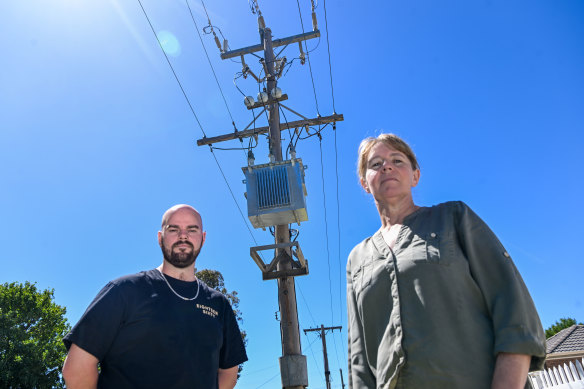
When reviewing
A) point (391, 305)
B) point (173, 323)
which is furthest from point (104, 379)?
point (391, 305)

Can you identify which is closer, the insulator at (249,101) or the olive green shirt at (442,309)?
the olive green shirt at (442,309)

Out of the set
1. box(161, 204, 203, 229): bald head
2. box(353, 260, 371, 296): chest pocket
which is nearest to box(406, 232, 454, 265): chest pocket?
box(353, 260, 371, 296): chest pocket

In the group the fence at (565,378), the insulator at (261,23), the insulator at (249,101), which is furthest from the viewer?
the insulator at (261,23)

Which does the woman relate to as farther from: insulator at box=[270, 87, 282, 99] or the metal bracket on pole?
insulator at box=[270, 87, 282, 99]

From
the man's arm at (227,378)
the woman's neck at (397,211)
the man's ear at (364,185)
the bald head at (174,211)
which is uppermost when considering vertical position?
the bald head at (174,211)

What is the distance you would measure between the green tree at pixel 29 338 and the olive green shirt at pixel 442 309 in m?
21.7

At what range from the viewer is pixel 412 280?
1569mm

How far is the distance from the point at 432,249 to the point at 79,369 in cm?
201

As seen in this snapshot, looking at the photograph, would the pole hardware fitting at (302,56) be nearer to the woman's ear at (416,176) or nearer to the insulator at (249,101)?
the insulator at (249,101)

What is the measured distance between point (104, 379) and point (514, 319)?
2.20 m

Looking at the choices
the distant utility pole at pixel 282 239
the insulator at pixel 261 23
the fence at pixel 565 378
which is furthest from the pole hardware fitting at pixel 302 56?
→ the fence at pixel 565 378

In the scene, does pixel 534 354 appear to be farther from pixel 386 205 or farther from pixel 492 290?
pixel 386 205

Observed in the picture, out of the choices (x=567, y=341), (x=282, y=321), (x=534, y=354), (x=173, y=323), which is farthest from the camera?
(x=567, y=341)

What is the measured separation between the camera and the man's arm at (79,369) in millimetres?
2213
